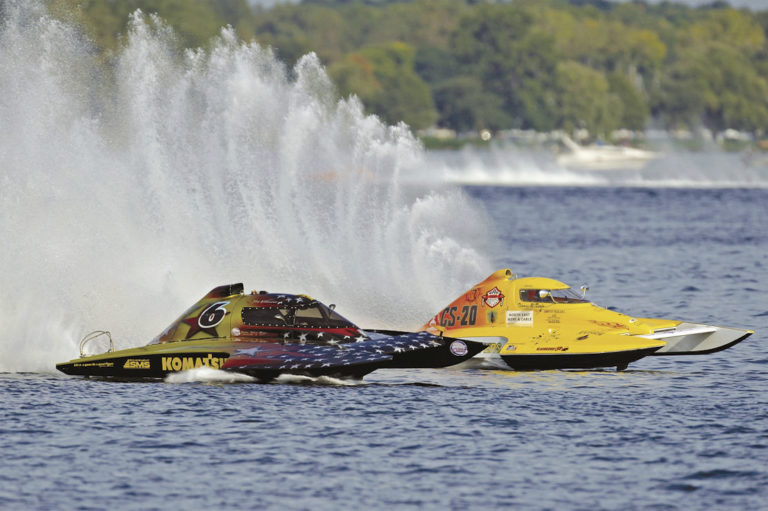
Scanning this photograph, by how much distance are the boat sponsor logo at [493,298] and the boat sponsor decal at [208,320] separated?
5.62 metres

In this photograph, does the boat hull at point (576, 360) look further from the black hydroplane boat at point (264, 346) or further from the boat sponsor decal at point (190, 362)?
the boat sponsor decal at point (190, 362)

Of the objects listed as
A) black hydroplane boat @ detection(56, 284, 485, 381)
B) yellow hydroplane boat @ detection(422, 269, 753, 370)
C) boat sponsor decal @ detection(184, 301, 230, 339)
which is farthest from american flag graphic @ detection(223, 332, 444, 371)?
yellow hydroplane boat @ detection(422, 269, 753, 370)

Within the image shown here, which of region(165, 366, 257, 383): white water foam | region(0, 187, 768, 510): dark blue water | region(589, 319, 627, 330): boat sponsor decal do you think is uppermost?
region(589, 319, 627, 330): boat sponsor decal

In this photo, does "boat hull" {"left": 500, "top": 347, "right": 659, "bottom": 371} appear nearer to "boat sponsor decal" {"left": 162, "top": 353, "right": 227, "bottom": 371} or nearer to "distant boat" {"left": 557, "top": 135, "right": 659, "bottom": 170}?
"boat sponsor decal" {"left": 162, "top": 353, "right": 227, "bottom": 371}

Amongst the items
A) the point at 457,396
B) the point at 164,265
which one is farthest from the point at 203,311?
the point at 164,265

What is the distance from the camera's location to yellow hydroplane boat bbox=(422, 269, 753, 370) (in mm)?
26922

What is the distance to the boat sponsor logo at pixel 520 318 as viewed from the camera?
92.0 feet

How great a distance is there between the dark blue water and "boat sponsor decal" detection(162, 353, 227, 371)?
1.19 feet

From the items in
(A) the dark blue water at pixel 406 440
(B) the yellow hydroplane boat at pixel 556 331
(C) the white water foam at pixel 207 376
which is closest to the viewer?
(A) the dark blue water at pixel 406 440

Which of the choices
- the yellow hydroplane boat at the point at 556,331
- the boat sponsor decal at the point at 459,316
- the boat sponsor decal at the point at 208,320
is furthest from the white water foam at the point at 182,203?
the yellow hydroplane boat at the point at 556,331

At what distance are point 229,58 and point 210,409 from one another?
2171 cm

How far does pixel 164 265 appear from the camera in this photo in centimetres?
3584

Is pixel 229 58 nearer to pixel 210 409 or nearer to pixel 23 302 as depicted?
pixel 23 302

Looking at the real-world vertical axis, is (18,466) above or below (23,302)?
below
